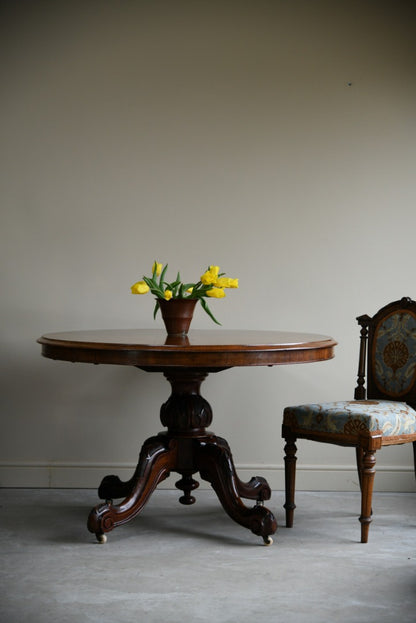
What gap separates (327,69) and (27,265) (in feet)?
5.94

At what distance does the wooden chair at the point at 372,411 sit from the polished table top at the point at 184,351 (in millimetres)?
274

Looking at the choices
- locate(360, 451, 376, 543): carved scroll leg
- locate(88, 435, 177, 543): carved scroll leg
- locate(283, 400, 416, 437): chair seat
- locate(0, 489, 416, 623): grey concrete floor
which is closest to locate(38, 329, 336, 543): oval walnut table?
locate(88, 435, 177, 543): carved scroll leg

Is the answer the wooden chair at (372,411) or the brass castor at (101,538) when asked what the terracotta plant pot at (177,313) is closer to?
the wooden chair at (372,411)

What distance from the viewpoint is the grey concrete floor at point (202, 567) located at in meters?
2.18

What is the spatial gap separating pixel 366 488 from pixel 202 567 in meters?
0.70

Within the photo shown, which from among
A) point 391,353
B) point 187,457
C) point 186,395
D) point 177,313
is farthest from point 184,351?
point 391,353

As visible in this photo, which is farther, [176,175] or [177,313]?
[176,175]

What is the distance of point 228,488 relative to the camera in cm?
299

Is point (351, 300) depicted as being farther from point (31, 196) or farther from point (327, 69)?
point (31, 196)

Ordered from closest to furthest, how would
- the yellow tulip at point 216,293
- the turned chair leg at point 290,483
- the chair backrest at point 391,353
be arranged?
the yellow tulip at point 216,293, the turned chair leg at point 290,483, the chair backrest at point 391,353

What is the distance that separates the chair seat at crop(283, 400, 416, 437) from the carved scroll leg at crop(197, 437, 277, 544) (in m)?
0.30

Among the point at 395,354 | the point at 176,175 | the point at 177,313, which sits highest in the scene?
the point at 176,175

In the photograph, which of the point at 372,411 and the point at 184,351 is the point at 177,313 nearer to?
the point at 184,351

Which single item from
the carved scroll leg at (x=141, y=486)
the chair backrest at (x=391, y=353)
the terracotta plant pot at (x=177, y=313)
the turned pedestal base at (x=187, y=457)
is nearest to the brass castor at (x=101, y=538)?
the carved scroll leg at (x=141, y=486)
